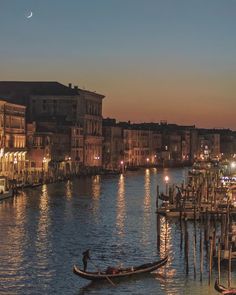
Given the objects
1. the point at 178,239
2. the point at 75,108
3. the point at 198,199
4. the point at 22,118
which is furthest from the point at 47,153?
the point at 178,239

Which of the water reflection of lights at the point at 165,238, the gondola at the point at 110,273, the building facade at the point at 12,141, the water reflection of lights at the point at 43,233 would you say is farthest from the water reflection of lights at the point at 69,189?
the gondola at the point at 110,273

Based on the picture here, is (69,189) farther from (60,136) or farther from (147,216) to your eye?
(147,216)

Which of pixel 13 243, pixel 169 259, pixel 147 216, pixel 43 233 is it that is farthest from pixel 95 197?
pixel 169 259

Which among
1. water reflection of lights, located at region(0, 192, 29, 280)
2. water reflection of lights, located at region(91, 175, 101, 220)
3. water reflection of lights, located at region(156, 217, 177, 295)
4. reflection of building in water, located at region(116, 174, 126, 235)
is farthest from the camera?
water reflection of lights, located at region(91, 175, 101, 220)

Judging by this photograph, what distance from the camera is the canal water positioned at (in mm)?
17188

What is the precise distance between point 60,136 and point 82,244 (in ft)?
124

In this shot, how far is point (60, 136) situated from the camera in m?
60.2

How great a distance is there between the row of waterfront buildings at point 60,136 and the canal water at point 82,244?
10722 millimetres

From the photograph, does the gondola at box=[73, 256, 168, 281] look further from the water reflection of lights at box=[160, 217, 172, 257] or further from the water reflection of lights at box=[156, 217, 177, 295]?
the water reflection of lights at box=[160, 217, 172, 257]

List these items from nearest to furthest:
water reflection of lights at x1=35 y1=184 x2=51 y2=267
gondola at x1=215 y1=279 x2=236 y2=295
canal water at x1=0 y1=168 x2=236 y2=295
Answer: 1. gondola at x1=215 y1=279 x2=236 y2=295
2. canal water at x1=0 y1=168 x2=236 y2=295
3. water reflection of lights at x1=35 y1=184 x2=51 y2=267

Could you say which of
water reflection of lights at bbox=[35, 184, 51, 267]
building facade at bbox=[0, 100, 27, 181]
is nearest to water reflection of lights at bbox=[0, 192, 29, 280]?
water reflection of lights at bbox=[35, 184, 51, 267]

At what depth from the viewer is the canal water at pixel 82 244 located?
56.4 feet

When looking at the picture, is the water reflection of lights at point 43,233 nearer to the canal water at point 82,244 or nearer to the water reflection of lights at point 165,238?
the canal water at point 82,244

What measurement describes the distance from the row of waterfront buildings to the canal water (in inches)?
422
